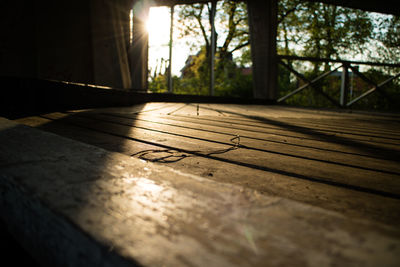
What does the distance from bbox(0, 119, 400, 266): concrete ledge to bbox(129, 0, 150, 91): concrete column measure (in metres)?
5.41

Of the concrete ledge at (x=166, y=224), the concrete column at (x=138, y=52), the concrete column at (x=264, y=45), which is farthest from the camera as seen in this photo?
the concrete column at (x=138, y=52)

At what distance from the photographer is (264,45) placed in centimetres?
515

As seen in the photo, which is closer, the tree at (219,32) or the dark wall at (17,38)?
the dark wall at (17,38)

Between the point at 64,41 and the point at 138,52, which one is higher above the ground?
the point at 138,52

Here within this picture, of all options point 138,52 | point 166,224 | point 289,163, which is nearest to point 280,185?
point 289,163

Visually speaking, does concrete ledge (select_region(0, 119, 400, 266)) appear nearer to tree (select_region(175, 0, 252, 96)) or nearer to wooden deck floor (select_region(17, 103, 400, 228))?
wooden deck floor (select_region(17, 103, 400, 228))

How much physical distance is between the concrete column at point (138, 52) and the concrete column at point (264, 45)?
7.57ft

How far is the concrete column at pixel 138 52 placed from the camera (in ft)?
18.4

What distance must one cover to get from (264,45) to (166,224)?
5343mm

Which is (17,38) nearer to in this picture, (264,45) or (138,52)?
(138,52)

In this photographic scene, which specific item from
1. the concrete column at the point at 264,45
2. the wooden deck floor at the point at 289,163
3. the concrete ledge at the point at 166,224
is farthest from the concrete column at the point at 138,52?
the concrete ledge at the point at 166,224

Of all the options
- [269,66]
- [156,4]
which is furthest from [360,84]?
[156,4]

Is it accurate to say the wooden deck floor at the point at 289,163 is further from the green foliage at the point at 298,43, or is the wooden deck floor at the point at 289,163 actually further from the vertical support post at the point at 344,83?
the green foliage at the point at 298,43

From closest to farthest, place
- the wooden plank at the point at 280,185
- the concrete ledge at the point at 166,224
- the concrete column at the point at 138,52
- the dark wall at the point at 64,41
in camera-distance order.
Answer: the concrete ledge at the point at 166,224 < the wooden plank at the point at 280,185 < the dark wall at the point at 64,41 < the concrete column at the point at 138,52
